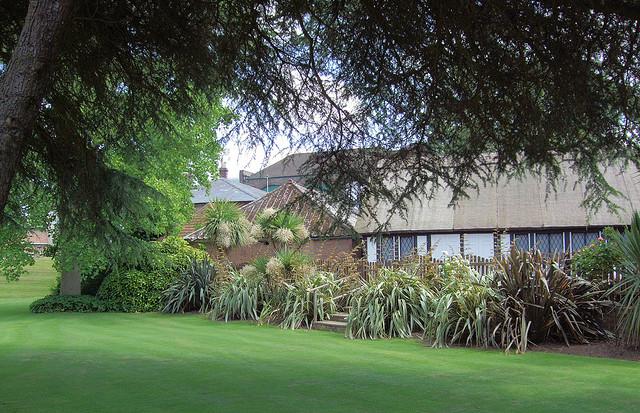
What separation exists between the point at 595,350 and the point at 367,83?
6.51 metres

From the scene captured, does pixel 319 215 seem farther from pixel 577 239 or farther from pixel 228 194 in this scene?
pixel 228 194

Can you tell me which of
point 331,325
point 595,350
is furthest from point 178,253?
point 595,350

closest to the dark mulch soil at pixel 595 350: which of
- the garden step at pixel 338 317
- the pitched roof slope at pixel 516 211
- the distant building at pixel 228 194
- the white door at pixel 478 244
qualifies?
the garden step at pixel 338 317

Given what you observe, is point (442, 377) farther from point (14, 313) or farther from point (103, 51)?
point (14, 313)

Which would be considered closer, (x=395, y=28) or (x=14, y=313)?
(x=395, y=28)

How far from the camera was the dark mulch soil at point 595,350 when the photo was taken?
31.9 ft

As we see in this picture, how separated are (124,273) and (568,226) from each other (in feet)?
51.9

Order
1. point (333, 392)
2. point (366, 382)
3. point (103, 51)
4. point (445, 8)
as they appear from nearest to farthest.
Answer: point (445, 8) → point (103, 51) → point (333, 392) → point (366, 382)

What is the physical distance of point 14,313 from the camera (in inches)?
826

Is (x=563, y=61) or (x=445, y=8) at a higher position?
(x=445, y=8)

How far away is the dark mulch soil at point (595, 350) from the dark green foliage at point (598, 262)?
148 centimetres

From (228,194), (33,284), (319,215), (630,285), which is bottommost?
(33,284)

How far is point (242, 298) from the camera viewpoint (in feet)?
55.4

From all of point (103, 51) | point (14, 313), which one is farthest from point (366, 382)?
point (14, 313)
